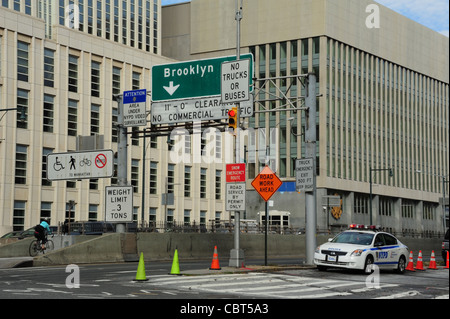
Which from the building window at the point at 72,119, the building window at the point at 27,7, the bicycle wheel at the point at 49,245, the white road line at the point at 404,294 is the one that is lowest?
the white road line at the point at 404,294

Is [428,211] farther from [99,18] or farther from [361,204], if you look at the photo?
[99,18]

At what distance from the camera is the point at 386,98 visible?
324 ft

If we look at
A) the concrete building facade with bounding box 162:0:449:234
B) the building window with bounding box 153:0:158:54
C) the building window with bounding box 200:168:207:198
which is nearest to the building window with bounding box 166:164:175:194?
the building window with bounding box 200:168:207:198

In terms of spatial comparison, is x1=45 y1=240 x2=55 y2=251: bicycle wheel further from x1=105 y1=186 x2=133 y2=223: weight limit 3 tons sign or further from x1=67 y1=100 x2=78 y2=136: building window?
x1=67 y1=100 x2=78 y2=136: building window

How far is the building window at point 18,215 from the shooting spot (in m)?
61.6

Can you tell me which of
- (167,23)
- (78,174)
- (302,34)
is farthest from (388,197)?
(78,174)

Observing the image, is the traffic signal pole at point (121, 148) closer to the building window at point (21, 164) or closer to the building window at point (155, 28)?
the building window at point (21, 164)

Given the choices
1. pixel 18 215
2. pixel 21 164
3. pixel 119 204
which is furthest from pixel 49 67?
pixel 119 204

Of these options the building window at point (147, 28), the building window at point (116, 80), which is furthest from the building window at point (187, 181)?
the building window at point (147, 28)

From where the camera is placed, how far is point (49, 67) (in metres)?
65.6

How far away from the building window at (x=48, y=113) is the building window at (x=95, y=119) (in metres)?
4.94

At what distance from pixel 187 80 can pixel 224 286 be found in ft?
42.9

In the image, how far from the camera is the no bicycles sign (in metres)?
31.3

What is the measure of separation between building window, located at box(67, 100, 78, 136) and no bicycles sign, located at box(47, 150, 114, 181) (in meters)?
35.3
